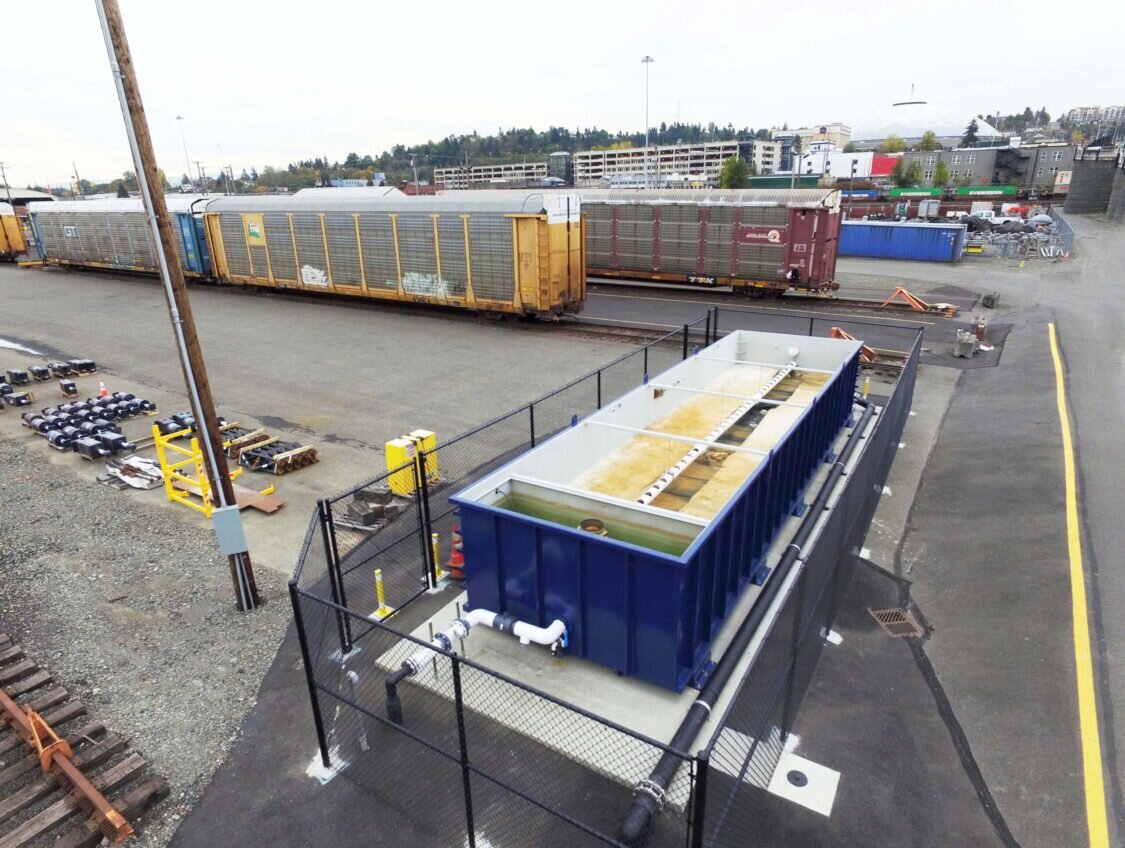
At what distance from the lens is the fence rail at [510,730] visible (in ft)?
18.2

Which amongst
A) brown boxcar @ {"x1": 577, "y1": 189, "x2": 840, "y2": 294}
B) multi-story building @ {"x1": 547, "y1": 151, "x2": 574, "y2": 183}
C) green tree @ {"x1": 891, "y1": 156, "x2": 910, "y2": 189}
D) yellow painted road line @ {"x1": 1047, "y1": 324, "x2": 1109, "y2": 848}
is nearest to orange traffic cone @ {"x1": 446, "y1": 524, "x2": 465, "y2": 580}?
yellow painted road line @ {"x1": 1047, "y1": 324, "x2": 1109, "y2": 848}

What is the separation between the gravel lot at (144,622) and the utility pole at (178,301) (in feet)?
2.56

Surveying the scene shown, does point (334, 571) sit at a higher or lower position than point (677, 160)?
lower

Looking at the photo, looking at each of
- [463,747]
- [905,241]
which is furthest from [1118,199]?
[463,747]

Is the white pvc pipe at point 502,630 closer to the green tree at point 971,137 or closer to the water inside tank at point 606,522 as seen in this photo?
the water inside tank at point 606,522

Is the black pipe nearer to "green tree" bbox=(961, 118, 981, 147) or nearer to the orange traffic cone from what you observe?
the orange traffic cone

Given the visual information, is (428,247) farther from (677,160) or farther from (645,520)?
(677,160)

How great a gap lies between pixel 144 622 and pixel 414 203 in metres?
20.6

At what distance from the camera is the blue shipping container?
38.9 meters

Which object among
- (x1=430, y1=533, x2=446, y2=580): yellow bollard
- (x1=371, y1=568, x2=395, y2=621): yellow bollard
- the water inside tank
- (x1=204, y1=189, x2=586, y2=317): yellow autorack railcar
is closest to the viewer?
the water inside tank

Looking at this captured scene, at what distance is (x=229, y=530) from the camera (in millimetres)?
8359

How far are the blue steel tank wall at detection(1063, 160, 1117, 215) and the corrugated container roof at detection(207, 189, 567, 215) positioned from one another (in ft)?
237

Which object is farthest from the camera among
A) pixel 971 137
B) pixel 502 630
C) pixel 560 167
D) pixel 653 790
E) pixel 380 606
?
pixel 560 167

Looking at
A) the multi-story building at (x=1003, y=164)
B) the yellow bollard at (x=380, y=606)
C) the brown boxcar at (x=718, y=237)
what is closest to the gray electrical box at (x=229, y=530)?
the yellow bollard at (x=380, y=606)
